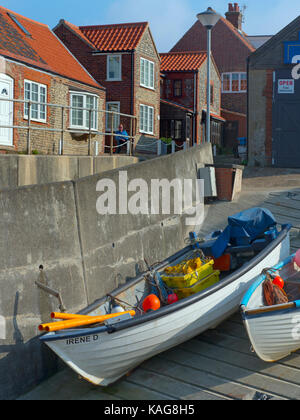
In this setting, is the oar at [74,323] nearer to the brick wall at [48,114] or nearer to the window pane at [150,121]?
the brick wall at [48,114]

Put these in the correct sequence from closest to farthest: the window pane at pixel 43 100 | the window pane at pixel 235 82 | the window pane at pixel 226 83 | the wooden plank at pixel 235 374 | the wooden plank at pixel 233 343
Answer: the wooden plank at pixel 235 374 < the wooden plank at pixel 233 343 < the window pane at pixel 43 100 < the window pane at pixel 235 82 < the window pane at pixel 226 83

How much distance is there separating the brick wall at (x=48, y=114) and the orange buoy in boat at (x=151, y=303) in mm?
10016

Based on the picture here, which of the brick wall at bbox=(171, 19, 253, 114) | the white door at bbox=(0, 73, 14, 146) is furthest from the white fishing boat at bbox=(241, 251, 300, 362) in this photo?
the brick wall at bbox=(171, 19, 253, 114)

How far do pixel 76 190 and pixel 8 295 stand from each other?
6.70ft

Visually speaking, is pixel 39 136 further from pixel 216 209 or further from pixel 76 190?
pixel 76 190

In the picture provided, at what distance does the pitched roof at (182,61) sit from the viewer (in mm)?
34594

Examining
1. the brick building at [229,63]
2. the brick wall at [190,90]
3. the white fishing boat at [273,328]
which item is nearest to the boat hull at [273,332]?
the white fishing boat at [273,328]

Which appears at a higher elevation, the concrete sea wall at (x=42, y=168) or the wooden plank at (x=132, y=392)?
the concrete sea wall at (x=42, y=168)

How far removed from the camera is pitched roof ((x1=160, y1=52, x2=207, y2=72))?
113 ft

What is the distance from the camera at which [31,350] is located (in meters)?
7.39

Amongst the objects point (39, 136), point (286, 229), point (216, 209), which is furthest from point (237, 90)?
point (286, 229)

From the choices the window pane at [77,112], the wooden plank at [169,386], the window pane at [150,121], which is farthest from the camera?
the window pane at [150,121]

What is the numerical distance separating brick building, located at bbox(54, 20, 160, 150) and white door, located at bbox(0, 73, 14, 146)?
9.25 m

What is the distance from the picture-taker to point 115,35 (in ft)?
94.9
